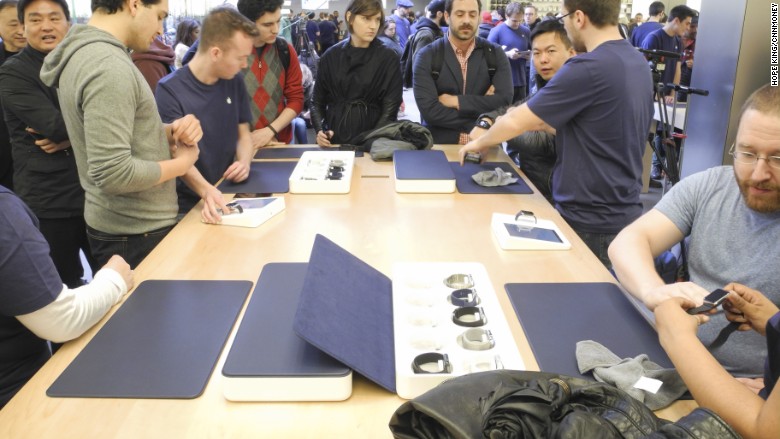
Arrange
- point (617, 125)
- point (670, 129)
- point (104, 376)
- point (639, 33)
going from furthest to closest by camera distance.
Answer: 1. point (639, 33)
2. point (670, 129)
3. point (617, 125)
4. point (104, 376)

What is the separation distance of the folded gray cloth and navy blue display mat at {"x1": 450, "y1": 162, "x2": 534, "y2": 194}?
2 centimetres

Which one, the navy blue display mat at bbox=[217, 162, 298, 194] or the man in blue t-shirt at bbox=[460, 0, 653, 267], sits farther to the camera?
the navy blue display mat at bbox=[217, 162, 298, 194]

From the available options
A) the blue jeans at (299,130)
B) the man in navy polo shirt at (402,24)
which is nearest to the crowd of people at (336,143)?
the blue jeans at (299,130)

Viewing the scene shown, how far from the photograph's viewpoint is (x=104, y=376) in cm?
111

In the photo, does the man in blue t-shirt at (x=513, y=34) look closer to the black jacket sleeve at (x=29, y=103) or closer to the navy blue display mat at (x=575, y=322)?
the black jacket sleeve at (x=29, y=103)

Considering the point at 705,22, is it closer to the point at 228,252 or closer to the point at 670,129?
Result: the point at 670,129

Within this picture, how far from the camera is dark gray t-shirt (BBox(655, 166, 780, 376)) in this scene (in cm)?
134

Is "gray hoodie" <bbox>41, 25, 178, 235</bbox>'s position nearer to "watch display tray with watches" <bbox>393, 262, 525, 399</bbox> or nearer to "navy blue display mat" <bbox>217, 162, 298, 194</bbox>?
"navy blue display mat" <bbox>217, 162, 298, 194</bbox>

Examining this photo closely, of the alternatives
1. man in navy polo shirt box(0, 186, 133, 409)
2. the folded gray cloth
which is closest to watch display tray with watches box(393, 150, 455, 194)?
the folded gray cloth

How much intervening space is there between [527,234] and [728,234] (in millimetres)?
508

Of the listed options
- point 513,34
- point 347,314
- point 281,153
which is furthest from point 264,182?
point 513,34

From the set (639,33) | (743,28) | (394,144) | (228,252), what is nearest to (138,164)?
(228,252)

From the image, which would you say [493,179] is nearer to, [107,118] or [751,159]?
[751,159]

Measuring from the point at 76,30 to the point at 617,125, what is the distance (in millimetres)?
1676
